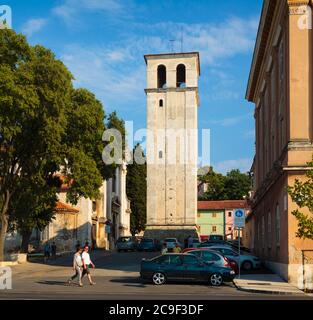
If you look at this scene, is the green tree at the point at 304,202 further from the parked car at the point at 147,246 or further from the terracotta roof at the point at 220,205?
the terracotta roof at the point at 220,205

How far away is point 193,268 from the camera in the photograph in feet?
80.5

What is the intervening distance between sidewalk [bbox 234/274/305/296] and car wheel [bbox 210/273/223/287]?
0.72m

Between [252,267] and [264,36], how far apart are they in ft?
46.7

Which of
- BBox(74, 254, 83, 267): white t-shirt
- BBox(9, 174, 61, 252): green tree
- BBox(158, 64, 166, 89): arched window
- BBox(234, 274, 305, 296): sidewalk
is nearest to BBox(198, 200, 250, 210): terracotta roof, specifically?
BBox(158, 64, 166, 89): arched window

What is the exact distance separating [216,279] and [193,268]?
3.53ft

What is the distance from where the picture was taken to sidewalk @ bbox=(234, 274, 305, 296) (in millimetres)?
21703

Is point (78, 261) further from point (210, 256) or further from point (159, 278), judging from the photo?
point (210, 256)

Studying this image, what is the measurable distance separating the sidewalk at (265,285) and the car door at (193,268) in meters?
1.58

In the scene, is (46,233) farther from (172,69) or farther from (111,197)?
(172,69)

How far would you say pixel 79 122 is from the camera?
36844 millimetres

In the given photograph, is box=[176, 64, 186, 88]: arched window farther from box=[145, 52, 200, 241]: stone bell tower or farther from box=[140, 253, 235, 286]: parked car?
box=[140, 253, 235, 286]: parked car

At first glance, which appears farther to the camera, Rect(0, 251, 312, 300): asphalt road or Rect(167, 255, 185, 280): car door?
Rect(167, 255, 185, 280): car door

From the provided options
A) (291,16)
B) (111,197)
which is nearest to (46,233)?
(111,197)

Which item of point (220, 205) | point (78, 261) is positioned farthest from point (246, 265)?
point (220, 205)
